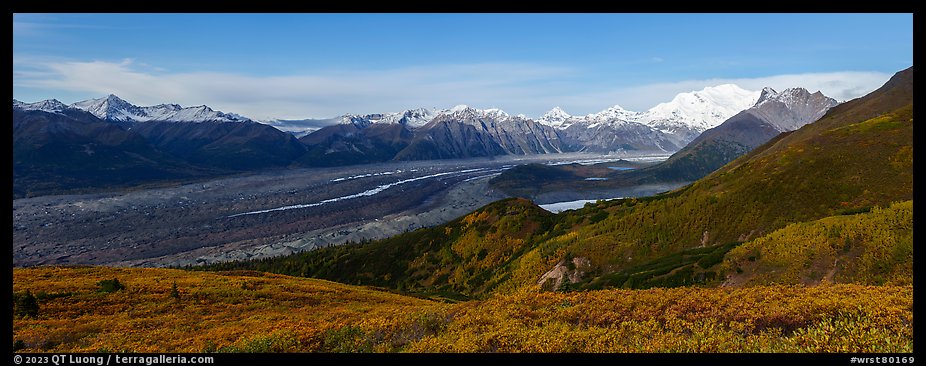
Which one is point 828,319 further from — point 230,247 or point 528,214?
point 230,247

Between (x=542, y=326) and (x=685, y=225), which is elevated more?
(x=542, y=326)

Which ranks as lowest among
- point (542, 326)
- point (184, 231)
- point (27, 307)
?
point (184, 231)

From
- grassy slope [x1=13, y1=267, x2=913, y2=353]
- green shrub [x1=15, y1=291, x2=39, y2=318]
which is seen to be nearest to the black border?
grassy slope [x1=13, y1=267, x2=913, y2=353]

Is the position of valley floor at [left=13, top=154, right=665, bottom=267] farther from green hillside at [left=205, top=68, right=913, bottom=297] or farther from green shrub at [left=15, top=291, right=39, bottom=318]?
green shrub at [left=15, top=291, right=39, bottom=318]

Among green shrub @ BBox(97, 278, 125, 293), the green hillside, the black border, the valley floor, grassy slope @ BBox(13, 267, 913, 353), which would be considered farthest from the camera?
the valley floor
